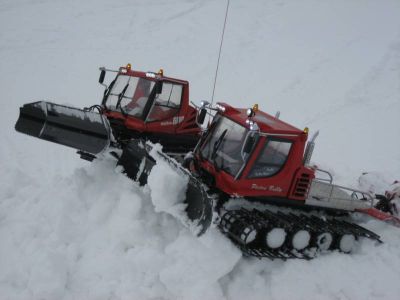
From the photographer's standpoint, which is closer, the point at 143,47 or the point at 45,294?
the point at 45,294

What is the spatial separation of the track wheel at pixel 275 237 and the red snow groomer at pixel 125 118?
3.08m

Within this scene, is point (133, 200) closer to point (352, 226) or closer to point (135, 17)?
point (352, 226)

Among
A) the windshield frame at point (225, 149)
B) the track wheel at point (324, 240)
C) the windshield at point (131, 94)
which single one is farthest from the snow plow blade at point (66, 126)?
the track wheel at point (324, 240)

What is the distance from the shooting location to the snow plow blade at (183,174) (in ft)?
17.3

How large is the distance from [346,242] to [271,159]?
1.81 metres

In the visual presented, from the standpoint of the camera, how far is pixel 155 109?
8.35 metres

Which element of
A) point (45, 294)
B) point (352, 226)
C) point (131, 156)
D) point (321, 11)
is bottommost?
point (45, 294)

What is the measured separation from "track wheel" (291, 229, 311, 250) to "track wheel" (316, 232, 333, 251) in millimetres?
243

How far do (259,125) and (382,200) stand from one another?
3.71m

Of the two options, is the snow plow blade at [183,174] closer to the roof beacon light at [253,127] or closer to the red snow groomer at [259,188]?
the red snow groomer at [259,188]

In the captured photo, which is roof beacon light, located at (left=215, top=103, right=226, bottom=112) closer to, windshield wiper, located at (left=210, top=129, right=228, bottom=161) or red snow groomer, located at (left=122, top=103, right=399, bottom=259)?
red snow groomer, located at (left=122, top=103, right=399, bottom=259)

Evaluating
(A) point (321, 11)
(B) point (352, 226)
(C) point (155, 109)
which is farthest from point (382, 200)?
(A) point (321, 11)

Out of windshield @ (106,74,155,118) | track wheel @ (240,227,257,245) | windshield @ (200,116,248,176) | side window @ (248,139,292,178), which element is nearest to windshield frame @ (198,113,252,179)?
windshield @ (200,116,248,176)

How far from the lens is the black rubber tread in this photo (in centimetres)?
544
